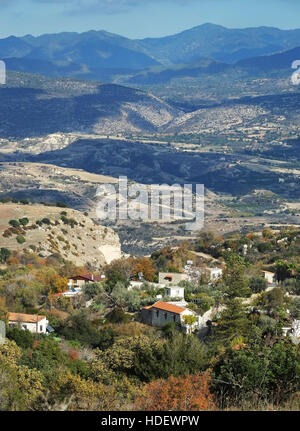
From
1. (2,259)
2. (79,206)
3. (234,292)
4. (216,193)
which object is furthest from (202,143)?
(234,292)

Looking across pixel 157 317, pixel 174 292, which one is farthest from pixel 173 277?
pixel 157 317

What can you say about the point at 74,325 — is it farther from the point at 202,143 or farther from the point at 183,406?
the point at 202,143

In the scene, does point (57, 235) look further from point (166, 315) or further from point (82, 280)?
point (166, 315)

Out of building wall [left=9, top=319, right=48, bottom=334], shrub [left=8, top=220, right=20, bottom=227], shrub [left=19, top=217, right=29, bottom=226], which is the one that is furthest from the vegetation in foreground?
shrub [left=19, top=217, right=29, bottom=226]

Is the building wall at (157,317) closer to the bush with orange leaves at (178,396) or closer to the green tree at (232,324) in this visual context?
the green tree at (232,324)

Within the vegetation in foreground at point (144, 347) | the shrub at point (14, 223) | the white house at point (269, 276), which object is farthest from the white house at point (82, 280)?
the shrub at point (14, 223)
